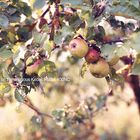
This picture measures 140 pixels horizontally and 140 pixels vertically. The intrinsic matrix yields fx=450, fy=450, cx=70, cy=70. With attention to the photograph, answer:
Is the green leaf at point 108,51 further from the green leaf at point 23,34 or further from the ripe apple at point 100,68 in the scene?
the green leaf at point 23,34

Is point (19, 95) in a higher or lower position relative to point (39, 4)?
lower

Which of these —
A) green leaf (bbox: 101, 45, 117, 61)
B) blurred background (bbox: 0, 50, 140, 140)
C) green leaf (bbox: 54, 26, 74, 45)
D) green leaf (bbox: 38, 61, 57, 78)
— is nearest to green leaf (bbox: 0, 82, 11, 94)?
green leaf (bbox: 38, 61, 57, 78)

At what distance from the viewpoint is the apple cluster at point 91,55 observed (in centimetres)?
121

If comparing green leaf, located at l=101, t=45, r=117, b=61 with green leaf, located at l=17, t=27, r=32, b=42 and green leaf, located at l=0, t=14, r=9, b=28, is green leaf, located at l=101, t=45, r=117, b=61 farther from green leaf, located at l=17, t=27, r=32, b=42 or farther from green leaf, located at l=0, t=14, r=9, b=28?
green leaf, located at l=17, t=27, r=32, b=42

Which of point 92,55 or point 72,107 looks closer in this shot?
point 92,55

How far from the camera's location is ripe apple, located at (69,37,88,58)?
3.95ft

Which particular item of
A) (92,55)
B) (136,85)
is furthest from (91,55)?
(136,85)

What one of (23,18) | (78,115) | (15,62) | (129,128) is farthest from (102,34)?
(129,128)

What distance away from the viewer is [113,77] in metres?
1.37

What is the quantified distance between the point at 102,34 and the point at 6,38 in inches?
13.5

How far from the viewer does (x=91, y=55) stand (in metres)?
1.23

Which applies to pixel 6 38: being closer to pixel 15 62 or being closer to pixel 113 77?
pixel 15 62

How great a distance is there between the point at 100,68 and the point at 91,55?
0.14 ft

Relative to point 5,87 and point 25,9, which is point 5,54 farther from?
point 25,9
